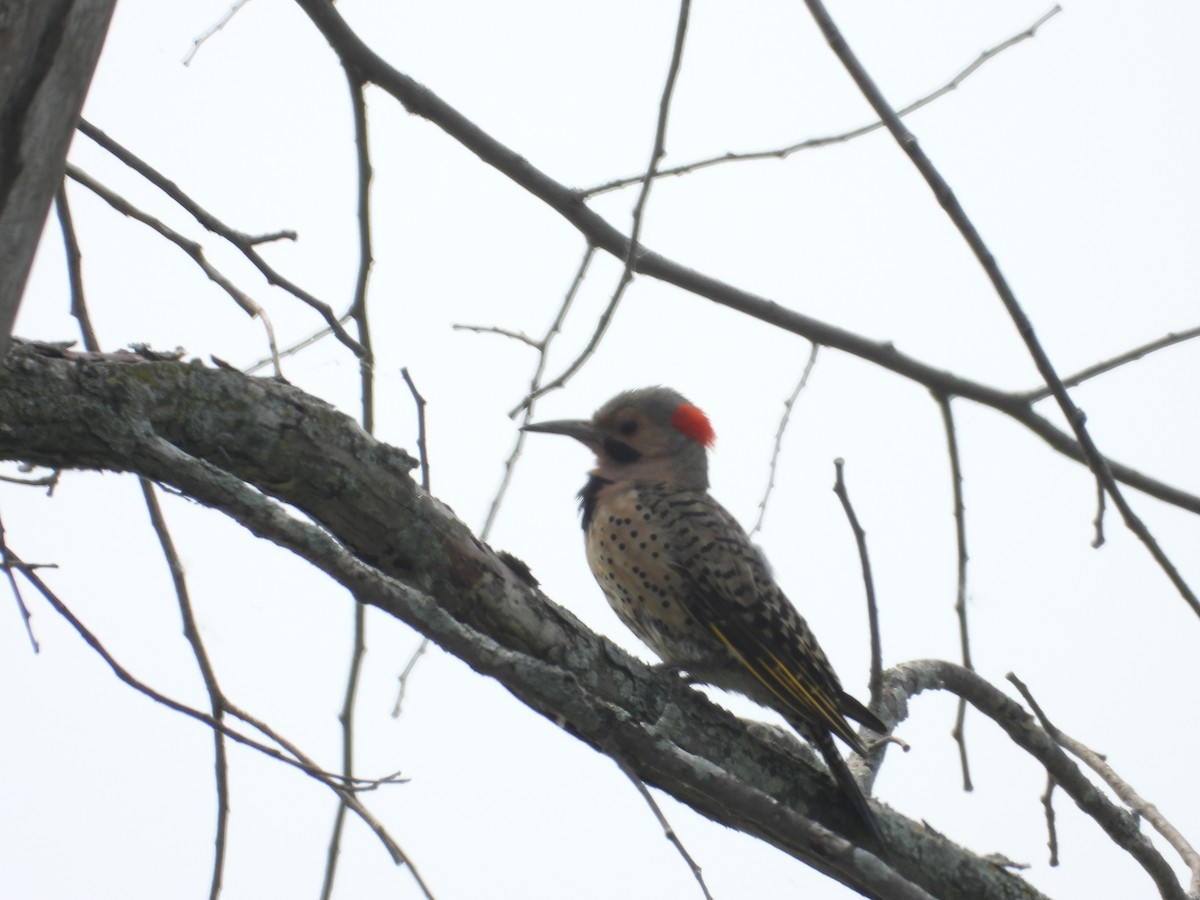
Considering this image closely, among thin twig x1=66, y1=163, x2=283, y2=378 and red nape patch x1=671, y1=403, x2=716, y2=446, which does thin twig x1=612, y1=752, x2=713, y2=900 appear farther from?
red nape patch x1=671, y1=403, x2=716, y2=446

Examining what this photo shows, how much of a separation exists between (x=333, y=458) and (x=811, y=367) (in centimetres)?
205

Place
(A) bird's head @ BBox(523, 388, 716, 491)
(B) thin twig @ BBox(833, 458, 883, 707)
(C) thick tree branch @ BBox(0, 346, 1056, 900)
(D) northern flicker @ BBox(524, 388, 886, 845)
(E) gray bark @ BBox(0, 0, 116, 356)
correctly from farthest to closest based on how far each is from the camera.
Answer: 1. (A) bird's head @ BBox(523, 388, 716, 491)
2. (D) northern flicker @ BBox(524, 388, 886, 845)
3. (B) thin twig @ BBox(833, 458, 883, 707)
4. (C) thick tree branch @ BBox(0, 346, 1056, 900)
5. (E) gray bark @ BBox(0, 0, 116, 356)

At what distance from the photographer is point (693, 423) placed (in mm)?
6277

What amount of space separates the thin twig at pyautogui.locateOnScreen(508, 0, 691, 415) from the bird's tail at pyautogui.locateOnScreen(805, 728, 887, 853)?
55.0 inches

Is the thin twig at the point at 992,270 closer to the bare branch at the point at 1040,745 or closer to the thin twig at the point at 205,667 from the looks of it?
the bare branch at the point at 1040,745

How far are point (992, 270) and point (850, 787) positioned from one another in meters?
1.53

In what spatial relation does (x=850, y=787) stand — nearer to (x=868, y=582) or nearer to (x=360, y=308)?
(x=868, y=582)

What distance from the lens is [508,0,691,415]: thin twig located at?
11.3 ft

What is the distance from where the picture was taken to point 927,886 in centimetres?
384

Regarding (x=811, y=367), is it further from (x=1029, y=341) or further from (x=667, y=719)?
(x=667, y=719)

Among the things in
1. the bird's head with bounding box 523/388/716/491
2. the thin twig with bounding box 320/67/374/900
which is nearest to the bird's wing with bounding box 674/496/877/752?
the bird's head with bounding box 523/388/716/491

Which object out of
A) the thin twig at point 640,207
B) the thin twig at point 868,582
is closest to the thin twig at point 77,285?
the thin twig at point 640,207

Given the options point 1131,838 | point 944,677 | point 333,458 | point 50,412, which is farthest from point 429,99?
point 1131,838

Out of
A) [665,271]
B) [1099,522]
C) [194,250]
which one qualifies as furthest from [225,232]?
[1099,522]
